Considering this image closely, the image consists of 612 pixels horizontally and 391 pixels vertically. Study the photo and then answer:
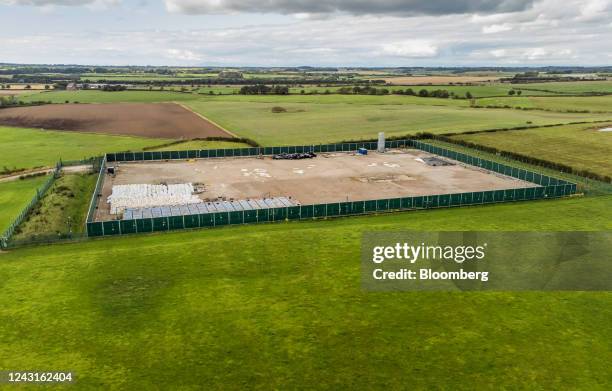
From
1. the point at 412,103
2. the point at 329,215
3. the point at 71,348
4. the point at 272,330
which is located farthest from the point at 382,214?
the point at 412,103

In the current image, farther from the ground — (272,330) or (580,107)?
(580,107)

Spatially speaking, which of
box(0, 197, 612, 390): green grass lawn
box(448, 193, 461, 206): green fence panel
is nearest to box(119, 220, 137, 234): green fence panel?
box(0, 197, 612, 390): green grass lawn

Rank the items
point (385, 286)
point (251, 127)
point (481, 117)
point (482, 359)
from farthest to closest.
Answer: point (481, 117), point (251, 127), point (385, 286), point (482, 359)

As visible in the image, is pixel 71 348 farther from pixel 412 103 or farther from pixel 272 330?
pixel 412 103

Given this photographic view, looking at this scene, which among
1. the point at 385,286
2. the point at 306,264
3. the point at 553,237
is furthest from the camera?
the point at 553,237

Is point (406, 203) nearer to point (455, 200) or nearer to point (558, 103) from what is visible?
point (455, 200)

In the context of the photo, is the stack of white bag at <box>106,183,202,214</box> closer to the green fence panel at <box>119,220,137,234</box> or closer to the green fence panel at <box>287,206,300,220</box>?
the green fence panel at <box>119,220,137,234</box>

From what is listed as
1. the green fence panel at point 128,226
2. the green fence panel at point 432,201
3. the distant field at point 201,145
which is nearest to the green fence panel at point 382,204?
the green fence panel at point 432,201
